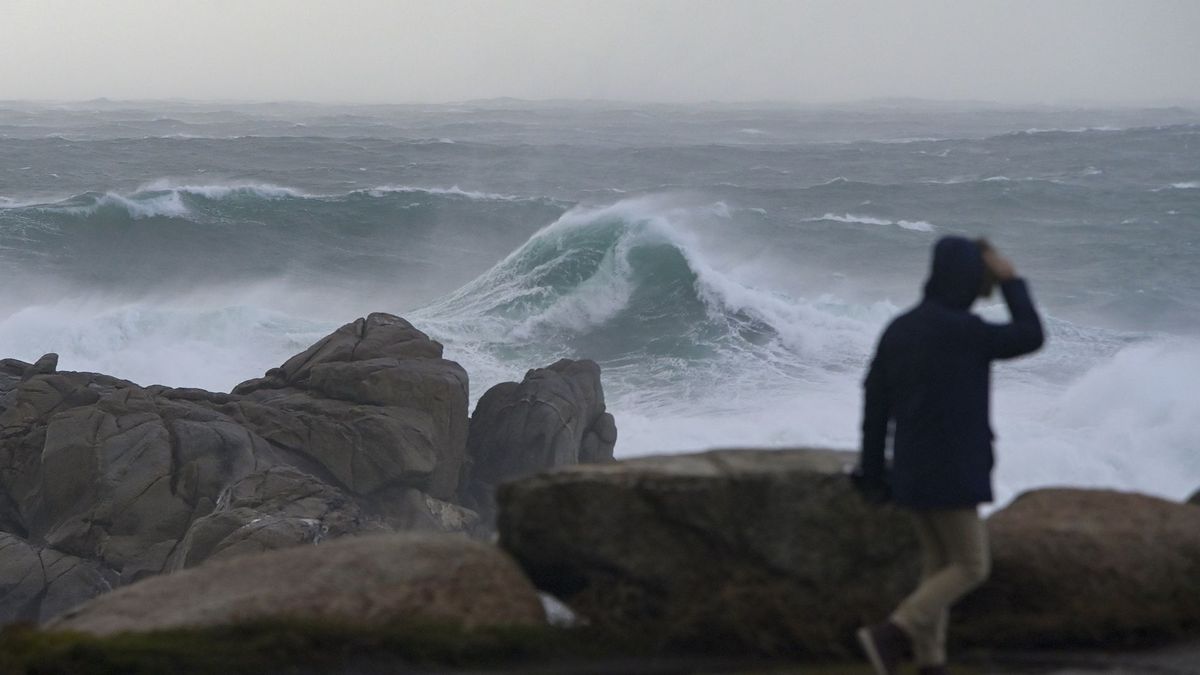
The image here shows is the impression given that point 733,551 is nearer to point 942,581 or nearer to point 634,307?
point 942,581

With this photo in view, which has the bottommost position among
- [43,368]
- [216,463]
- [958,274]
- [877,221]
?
[877,221]

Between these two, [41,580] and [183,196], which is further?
[183,196]

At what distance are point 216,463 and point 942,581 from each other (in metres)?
10.7

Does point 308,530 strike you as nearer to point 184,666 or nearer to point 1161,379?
point 184,666

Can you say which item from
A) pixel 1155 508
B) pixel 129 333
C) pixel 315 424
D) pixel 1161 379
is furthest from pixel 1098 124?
pixel 1155 508

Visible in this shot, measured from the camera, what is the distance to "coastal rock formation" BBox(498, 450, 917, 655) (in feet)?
14.6

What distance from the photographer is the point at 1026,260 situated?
34.3 m

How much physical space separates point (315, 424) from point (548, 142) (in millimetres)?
47420

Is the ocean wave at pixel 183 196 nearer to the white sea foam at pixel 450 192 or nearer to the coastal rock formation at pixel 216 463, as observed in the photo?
the white sea foam at pixel 450 192

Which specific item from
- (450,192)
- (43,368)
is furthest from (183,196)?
(43,368)

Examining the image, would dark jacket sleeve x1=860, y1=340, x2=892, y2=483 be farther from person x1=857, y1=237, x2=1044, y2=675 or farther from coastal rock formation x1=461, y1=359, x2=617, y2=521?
coastal rock formation x1=461, y1=359, x2=617, y2=521

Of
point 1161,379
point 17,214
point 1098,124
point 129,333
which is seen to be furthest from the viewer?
point 1098,124

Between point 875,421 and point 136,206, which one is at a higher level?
point 875,421

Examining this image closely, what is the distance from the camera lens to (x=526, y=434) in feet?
52.0
